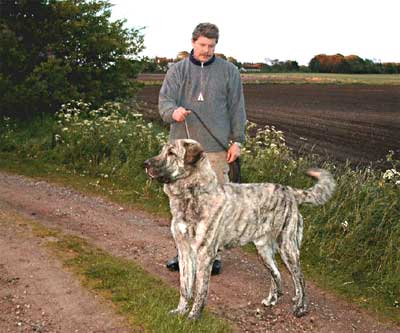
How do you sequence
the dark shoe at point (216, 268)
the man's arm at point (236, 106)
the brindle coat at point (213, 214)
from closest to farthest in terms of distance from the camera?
1. the brindle coat at point (213, 214)
2. the man's arm at point (236, 106)
3. the dark shoe at point (216, 268)

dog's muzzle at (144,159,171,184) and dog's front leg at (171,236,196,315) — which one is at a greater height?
dog's muzzle at (144,159,171,184)

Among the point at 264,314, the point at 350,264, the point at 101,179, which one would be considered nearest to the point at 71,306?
the point at 264,314

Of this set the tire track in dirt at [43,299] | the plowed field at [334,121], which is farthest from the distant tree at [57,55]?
the tire track in dirt at [43,299]

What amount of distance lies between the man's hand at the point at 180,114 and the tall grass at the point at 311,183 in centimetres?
326

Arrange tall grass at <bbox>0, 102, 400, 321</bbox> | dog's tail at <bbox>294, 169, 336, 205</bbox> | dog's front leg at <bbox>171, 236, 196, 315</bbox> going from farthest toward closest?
tall grass at <bbox>0, 102, 400, 321</bbox> < dog's tail at <bbox>294, 169, 336, 205</bbox> < dog's front leg at <bbox>171, 236, 196, 315</bbox>

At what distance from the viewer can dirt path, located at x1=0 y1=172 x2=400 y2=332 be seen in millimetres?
6207

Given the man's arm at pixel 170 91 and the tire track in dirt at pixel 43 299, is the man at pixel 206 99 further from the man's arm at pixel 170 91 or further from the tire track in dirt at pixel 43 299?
the tire track in dirt at pixel 43 299

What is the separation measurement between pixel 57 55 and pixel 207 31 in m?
A: 12.9

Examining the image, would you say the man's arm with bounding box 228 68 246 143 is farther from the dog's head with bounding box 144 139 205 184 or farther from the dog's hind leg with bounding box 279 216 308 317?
the dog's head with bounding box 144 139 205 184

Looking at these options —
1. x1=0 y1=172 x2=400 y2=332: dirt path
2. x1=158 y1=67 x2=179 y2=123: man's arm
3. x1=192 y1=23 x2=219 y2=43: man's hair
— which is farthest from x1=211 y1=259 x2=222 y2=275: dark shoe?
x1=192 y1=23 x2=219 y2=43: man's hair

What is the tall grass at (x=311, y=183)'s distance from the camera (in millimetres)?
7914

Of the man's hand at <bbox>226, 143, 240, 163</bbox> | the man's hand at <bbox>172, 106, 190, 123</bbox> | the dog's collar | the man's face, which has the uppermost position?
the man's face

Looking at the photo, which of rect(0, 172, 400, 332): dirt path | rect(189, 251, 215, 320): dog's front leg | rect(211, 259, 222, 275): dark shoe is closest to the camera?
rect(189, 251, 215, 320): dog's front leg

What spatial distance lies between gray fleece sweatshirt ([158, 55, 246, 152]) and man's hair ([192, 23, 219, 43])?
383 mm
